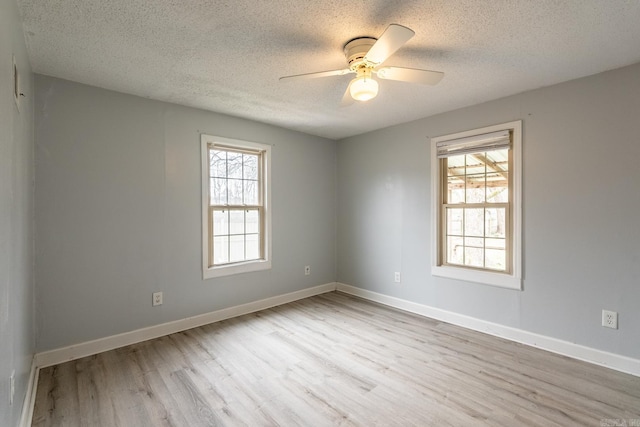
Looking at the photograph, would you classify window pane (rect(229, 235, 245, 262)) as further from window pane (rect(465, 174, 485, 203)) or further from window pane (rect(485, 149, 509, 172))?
window pane (rect(485, 149, 509, 172))

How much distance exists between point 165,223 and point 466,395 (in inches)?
121

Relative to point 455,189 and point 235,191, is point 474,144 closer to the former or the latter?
point 455,189

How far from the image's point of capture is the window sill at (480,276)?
9.68 feet

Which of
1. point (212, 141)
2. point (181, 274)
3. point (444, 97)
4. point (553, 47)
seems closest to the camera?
point (553, 47)

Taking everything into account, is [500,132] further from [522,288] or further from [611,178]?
[522,288]

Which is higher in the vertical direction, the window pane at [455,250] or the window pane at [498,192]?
the window pane at [498,192]

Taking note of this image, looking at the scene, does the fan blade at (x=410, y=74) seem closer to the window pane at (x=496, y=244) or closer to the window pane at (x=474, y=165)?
the window pane at (x=474, y=165)

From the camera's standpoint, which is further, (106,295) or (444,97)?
(444,97)

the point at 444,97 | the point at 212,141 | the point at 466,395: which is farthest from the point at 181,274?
the point at 444,97

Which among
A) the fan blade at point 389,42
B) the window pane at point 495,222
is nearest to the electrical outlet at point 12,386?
the fan blade at point 389,42

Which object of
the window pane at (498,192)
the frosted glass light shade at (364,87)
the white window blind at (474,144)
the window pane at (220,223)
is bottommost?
the window pane at (220,223)

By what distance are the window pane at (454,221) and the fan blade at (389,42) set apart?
87.9 inches

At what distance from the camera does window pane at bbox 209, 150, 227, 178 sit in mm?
3512

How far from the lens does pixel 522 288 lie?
2896 mm
